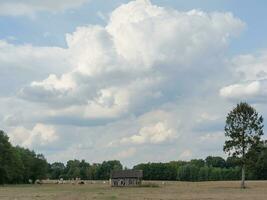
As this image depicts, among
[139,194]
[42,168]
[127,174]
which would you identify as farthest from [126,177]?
[139,194]

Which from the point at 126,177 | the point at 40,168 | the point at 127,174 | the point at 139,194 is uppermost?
the point at 40,168

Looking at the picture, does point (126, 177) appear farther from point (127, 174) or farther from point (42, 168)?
point (42, 168)

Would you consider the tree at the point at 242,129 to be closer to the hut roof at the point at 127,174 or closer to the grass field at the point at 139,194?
the grass field at the point at 139,194

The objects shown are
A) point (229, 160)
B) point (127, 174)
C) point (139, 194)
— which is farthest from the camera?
point (127, 174)

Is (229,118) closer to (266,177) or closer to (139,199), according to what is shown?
(139,199)

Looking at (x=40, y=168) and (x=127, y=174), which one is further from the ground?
(x=40, y=168)

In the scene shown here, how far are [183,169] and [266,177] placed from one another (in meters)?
48.4

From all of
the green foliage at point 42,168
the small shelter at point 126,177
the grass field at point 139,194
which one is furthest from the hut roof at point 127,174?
the grass field at point 139,194

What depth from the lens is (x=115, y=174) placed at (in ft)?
476

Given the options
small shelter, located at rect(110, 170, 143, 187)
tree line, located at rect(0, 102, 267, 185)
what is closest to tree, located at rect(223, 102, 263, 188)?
tree line, located at rect(0, 102, 267, 185)

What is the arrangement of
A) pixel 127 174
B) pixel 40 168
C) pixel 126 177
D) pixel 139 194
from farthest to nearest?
pixel 40 168
pixel 127 174
pixel 126 177
pixel 139 194

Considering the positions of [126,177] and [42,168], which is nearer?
[126,177]

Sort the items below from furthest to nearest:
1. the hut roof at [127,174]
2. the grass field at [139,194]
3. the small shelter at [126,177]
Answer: the hut roof at [127,174], the small shelter at [126,177], the grass field at [139,194]

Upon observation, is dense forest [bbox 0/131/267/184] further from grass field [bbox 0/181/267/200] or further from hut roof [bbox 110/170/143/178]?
hut roof [bbox 110/170/143/178]
